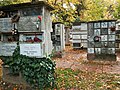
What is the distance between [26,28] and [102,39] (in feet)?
15.4

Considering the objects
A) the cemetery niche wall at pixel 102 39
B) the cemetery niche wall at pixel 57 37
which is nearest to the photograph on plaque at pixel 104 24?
the cemetery niche wall at pixel 102 39

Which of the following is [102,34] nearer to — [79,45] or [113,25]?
[113,25]

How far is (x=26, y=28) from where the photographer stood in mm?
4684

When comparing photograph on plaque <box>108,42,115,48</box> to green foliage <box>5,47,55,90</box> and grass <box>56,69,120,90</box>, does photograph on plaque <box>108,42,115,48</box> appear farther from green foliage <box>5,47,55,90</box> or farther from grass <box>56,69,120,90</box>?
green foliage <box>5,47,55,90</box>

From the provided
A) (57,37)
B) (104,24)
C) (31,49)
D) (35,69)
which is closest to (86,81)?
(35,69)

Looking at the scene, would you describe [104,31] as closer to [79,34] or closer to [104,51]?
[104,51]

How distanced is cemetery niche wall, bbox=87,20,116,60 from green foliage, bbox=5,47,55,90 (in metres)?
4.16

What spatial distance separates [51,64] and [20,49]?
86 centimetres

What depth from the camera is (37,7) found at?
4.61 metres

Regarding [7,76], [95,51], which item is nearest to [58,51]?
[95,51]

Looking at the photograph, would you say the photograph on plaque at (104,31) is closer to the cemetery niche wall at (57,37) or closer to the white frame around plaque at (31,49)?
the cemetery niche wall at (57,37)

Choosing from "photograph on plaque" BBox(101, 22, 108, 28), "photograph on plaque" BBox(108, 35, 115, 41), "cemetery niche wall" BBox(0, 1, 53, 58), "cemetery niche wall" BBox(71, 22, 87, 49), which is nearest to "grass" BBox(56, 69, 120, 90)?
"cemetery niche wall" BBox(0, 1, 53, 58)

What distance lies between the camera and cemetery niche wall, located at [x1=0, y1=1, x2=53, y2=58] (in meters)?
4.58

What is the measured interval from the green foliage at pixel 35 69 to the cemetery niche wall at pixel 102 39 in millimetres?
4164
